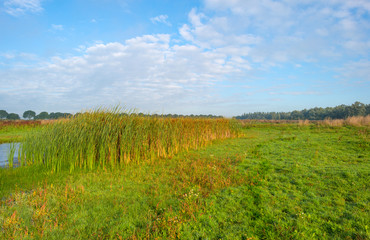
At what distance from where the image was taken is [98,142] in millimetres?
9133

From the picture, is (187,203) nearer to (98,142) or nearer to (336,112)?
(98,142)

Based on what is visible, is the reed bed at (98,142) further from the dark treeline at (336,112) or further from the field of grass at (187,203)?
the dark treeline at (336,112)

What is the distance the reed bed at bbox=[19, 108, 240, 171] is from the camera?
8.62m

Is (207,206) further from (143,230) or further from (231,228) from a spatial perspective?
(143,230)

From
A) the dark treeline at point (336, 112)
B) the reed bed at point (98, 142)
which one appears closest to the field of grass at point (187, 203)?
the reed bed at point (98, 142)

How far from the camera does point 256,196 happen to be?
573cm

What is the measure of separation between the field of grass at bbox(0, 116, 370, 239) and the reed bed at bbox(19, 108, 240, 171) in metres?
0.67

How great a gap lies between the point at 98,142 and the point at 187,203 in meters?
6.13

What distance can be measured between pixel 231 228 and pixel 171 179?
11.3 ft

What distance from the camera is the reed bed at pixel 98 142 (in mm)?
8625

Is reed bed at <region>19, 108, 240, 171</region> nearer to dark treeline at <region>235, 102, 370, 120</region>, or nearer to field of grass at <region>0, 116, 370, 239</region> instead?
field of grass at <region>0, 116, 370, 239</region>

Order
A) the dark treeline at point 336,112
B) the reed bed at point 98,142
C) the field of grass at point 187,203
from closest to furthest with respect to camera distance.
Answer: the field of grass at point 187,203 < the reed bed at point 98,142 < the dark treeline at point 336,112

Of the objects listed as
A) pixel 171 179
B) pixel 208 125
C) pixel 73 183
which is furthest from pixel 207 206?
pixel 208 125

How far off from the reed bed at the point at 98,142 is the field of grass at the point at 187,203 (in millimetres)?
674
